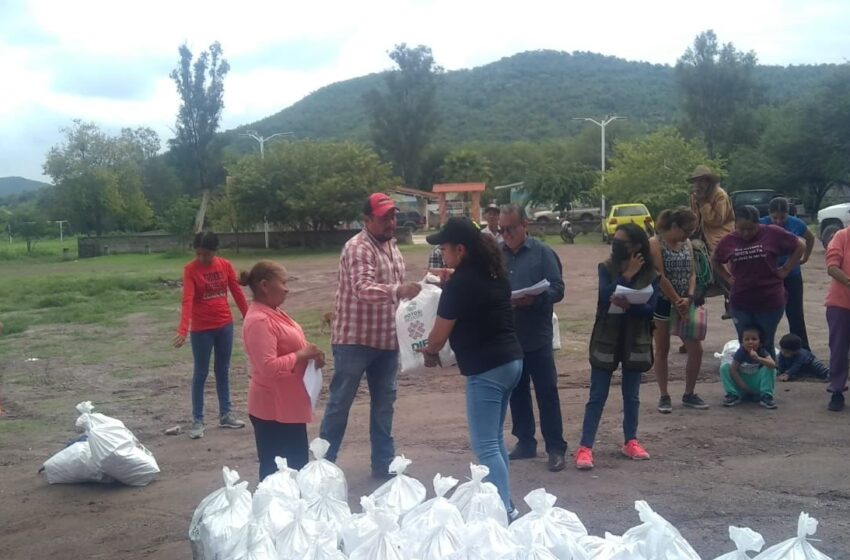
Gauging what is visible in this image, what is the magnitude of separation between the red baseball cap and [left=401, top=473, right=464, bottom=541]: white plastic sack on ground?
2.06 m

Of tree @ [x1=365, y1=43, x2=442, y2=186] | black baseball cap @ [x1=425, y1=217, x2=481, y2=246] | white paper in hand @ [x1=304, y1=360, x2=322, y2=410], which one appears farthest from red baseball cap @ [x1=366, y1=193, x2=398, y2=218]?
tree @ [x1=365, y1=43, x2=442, y2=186]

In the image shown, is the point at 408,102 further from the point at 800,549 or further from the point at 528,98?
the point at 800,549

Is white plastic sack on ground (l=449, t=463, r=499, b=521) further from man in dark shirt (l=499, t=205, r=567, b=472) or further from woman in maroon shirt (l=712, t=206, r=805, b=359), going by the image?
woman in maroon shirt (l=712, t=206, r=805, b=359)

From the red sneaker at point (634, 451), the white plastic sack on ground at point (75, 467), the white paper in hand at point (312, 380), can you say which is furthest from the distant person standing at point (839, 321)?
the white plastic sack on ground at point (75, 467)

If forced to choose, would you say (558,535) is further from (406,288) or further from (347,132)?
(347,132)

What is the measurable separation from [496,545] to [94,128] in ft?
193

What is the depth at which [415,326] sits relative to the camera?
503cm

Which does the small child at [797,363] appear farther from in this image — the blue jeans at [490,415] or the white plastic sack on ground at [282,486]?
the white plastic sack on ground at [282,486]

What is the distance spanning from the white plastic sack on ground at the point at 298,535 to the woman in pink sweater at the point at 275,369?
97 centimetres

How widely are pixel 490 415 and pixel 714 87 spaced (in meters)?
64.4

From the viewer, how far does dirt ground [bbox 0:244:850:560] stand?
4.59 metres

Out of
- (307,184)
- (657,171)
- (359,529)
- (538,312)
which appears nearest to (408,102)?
(307,184)

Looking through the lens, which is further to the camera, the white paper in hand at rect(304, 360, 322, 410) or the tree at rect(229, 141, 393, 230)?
the tree at rect(229, 141, 393, 230)

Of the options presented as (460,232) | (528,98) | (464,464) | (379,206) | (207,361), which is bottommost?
(464,464)
